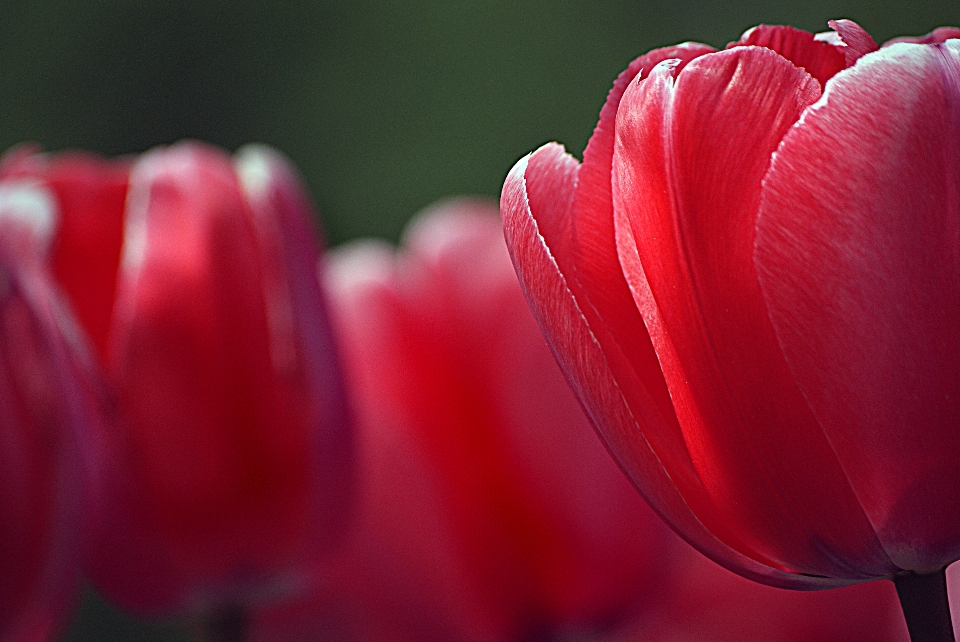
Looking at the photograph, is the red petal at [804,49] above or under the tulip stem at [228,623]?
above

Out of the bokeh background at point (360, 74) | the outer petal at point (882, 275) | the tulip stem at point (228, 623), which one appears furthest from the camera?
the bokeh background at point (360, 74)

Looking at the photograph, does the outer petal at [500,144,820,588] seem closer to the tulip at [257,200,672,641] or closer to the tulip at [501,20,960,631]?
the tulip at [501,20,960,631]

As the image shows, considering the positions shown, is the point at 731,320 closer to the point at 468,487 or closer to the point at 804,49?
the point at 804,49

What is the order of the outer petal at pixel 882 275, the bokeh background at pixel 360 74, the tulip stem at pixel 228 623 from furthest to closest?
the bokeh background at pixel 360 74
the tulip stem at pixel 228 623
the outer petal at pixel 882 275

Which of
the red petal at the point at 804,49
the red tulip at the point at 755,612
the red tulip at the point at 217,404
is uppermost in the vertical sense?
the red petal at the point at 804,49

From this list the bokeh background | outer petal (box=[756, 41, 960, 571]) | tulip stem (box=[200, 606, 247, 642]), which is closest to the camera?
outer petal (box=[756, 41, 960, 571])

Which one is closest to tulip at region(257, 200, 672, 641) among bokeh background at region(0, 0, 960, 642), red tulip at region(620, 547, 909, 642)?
red tulip at region(620, 547, 909, 642)

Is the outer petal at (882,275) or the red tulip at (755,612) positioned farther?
the red tulip at (755,612)

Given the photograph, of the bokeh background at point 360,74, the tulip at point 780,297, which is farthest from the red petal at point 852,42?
the bokeh background at point 360,74

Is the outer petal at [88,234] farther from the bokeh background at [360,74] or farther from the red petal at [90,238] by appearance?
the bokeh background at [360,74]

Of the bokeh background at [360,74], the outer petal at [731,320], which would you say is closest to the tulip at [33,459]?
the outer petal at [731,320]
